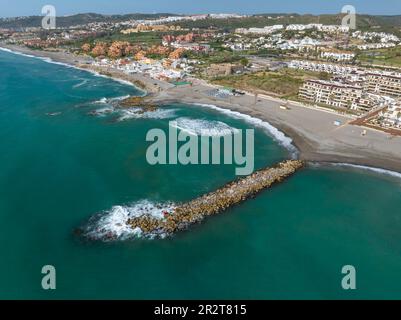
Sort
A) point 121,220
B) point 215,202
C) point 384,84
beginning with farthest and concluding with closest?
point 384,84
point 215,202
point 121,220

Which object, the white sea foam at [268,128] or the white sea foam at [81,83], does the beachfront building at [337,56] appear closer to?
the white sea foam at [268,128]

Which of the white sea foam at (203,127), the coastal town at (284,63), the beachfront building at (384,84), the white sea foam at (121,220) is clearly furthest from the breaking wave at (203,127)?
the beachfront building at (384,84)

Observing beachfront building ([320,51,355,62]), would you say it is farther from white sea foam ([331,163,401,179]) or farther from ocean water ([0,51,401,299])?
white sea foam ([331,163,401,179])

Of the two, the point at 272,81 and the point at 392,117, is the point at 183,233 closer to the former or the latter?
the point at 392,117

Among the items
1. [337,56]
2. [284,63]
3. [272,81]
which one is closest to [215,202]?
[272,81]

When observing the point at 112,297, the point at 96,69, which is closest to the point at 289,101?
the point at 112,297
